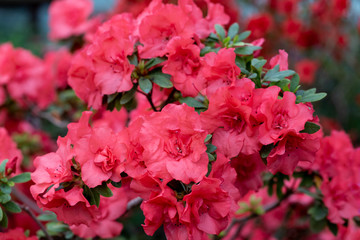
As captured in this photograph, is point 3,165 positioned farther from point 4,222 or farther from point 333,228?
point 333,228

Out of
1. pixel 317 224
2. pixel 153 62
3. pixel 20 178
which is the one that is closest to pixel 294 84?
pixel 153 62

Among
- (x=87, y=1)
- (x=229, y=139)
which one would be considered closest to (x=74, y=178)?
(x=229, y=139)

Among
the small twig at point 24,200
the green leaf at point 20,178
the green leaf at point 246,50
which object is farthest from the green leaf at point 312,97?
the small twig at point 24,200

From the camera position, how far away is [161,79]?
1.12 m

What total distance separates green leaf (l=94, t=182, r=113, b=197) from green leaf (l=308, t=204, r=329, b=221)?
0.77 metres

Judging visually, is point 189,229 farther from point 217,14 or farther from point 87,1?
point 87,1

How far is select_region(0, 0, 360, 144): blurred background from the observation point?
3.57 meters

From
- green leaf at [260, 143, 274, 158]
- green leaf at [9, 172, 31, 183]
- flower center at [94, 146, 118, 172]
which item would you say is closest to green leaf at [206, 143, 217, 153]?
green leaf at [260, 143, 274, 158]

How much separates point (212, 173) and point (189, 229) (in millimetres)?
141

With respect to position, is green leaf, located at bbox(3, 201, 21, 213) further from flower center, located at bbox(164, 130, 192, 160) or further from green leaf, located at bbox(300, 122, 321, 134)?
green leaf, located at bbox(300, 122, 321, 134)

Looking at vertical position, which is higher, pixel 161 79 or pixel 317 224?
pixel 161 79

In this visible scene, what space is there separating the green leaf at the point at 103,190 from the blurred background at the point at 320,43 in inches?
105

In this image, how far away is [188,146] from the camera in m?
0.91

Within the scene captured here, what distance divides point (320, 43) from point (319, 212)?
2842 mm
